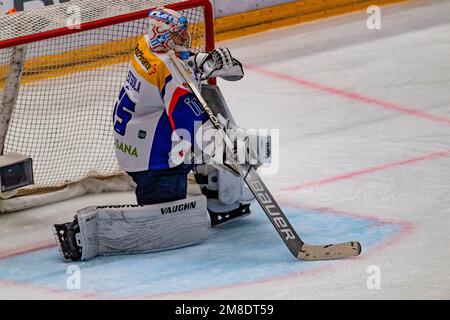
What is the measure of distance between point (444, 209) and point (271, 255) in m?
0.89

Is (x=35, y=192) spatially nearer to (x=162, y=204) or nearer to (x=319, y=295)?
(x=162, y=204)

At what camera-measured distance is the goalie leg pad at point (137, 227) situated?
5.27 m

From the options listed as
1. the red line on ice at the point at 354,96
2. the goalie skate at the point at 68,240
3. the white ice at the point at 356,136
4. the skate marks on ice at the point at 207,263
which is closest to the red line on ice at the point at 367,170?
the white ice at the point at 356,136

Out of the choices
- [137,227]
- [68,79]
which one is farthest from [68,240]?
[68,79]

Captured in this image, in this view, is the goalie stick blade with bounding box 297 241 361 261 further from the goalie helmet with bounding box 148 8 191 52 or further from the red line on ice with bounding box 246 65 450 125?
the red line on ice with bounding box 246 65 450 125

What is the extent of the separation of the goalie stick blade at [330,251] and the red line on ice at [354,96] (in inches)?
81.2

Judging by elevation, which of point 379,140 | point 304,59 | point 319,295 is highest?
point 304,59

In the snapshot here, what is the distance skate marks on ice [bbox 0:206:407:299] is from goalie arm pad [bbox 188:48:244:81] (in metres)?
0.68

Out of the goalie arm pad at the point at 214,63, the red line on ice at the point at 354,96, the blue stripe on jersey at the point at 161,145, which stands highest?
the red line on ice at the point at 354,96

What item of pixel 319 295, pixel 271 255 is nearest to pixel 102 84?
pixel 271 255

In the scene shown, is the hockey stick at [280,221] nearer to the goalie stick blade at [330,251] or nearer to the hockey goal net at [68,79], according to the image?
the goalie stick blade at [330,251]

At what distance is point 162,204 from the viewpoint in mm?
5328

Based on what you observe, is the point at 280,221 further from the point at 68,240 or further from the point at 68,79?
the point at 68,79

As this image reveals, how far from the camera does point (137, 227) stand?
530 centimetres
